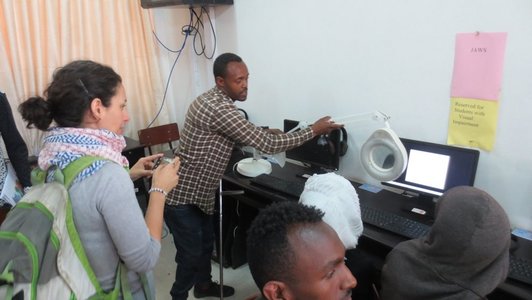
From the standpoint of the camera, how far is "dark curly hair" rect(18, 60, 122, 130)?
3.16 ft

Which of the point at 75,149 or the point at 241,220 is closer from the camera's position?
the point at 75,149

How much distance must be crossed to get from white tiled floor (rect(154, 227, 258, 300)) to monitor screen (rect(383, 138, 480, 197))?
3.75ft

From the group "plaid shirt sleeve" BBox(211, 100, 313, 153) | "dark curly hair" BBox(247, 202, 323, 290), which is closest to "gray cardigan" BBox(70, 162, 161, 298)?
"dark curly hair" BBox(247, 202, 323, 290)

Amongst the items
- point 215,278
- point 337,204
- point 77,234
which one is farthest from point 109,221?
point 215,278

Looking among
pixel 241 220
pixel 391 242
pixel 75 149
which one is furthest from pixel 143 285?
pixel 241 220

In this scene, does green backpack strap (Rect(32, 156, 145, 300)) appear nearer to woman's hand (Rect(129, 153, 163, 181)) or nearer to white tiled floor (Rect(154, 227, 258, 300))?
woman's hand (Rect(129, 153, 163, 181))

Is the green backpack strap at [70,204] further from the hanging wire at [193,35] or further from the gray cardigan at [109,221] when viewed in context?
the hanging wire at [193,35]

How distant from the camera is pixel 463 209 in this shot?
3.22 ft

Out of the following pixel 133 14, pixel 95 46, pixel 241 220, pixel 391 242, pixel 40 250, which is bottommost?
pixel 241 220

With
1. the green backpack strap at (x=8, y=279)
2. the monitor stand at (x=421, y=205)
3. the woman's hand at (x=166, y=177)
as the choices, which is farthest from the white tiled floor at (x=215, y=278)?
the green backpack strap at (x=8, y=279)

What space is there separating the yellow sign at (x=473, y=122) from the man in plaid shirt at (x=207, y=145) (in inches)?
20.9

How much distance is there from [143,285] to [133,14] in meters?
2.32

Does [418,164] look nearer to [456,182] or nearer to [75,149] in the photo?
[456,182]

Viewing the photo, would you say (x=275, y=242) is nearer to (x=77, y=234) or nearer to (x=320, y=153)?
(x=77, y=234)
